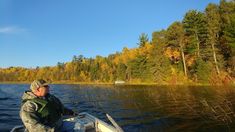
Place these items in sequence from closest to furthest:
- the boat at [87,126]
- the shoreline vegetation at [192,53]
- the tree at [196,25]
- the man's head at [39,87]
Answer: the man's head at [39,87]
the boat at [87,126]
the shoreline vegetation at [192,53]
the tree at [196,25]

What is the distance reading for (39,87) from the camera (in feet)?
22.5

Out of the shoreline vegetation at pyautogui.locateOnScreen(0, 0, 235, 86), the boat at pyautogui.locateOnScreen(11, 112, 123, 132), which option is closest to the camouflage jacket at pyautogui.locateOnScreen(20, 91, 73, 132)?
the boat at pyautogui.locateOnScreen(11, 112, 123, 132)

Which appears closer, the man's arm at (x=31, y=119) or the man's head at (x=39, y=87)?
the man's arm at (x=31, y=119)

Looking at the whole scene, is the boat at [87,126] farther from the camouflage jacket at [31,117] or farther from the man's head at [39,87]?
the man's head at [39,87]

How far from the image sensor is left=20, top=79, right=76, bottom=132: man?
21.6ft

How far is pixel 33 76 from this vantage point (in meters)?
155

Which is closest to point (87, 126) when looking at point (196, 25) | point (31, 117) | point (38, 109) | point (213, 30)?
point (38, 109)

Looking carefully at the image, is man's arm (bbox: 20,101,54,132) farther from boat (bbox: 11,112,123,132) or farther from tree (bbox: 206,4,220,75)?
tree (bbox: 206,4,220,75)

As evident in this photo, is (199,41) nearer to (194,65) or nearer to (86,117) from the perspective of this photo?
(194,65)

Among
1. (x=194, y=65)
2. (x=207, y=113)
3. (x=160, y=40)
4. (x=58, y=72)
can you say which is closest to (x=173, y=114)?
(x=207, y=113)

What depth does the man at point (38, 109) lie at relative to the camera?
6574mm

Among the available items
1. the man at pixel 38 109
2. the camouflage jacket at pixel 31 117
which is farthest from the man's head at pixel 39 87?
the camouflage jacket at pixel 31 117

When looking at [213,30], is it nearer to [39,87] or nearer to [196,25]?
[196,25]

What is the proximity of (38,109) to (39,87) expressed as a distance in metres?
0.55
